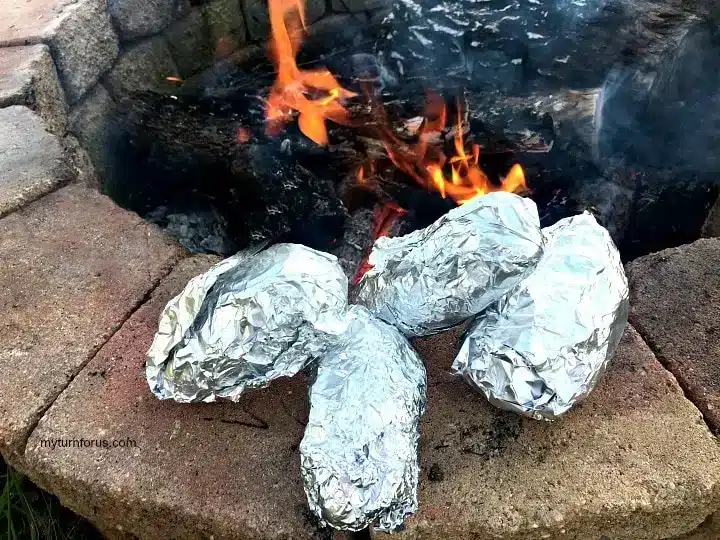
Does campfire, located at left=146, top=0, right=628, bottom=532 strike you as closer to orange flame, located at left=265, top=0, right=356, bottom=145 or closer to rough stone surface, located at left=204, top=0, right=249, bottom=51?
orange flame, located at left=265, top=0, right=356, bottom=145

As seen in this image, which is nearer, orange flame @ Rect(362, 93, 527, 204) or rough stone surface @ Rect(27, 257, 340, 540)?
rough stone surface @ Rect(27, 257, 340, 540)

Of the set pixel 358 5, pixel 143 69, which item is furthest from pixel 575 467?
pixel 358 5

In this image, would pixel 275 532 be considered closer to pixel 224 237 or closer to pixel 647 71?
pixel 224 237

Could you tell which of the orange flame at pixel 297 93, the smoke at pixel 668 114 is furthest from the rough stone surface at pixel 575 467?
the orange flame at pixel 297 93

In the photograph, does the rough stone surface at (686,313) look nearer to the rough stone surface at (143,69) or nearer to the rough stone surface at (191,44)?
the rough stone surface at (143,69)

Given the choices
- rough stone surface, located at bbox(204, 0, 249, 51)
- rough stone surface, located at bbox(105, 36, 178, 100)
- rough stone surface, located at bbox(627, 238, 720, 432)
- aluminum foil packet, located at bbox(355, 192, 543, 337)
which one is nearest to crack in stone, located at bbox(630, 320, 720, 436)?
rough stone surface, located at bbox(627, 238, 720, 432)

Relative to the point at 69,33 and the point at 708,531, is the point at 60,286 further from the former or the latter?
the point at 708,531
